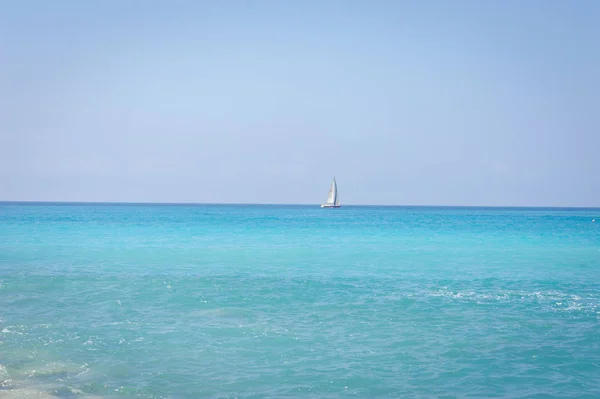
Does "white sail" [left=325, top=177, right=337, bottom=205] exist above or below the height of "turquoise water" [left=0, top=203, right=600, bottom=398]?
above

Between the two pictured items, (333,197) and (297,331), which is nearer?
(297,331)

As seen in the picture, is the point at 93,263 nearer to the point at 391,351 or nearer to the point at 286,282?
the point at 286,282

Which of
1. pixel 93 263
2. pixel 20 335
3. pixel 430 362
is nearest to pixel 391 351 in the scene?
pixel 430 362

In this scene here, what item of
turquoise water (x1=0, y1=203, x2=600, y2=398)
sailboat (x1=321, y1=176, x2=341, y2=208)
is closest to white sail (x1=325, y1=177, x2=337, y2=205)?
sailboat (x1=321, y1=176, x2=341, y2=208)

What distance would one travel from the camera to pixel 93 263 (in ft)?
88.8

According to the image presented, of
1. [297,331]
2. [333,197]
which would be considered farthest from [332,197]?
[297,331]

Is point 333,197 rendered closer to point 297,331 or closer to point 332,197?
point 332,197

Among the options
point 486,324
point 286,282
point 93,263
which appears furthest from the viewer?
point 93,263

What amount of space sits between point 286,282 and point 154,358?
10.4 meters

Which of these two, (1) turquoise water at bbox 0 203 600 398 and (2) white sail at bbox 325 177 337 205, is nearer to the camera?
(1) turquoise water at bbox 0 203 600 398

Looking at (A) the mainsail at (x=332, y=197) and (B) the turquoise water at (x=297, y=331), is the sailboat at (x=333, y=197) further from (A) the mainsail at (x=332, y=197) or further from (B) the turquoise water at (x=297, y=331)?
(B) the turquoise water at (x=297, y=331)

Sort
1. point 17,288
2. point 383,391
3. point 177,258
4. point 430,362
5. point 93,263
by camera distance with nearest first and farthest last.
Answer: point 383,391 → point 430,362 → point 17,288 → point 93,263 → point 177,258

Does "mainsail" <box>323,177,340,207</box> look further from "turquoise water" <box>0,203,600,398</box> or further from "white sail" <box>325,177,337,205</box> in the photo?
"turquoise water" <box>0,203,600,398</box>

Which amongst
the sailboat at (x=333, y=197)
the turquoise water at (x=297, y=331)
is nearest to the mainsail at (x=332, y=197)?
the sailboat at (x=333, y=197)
